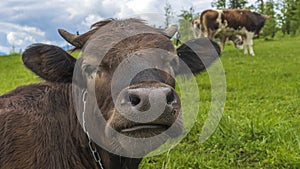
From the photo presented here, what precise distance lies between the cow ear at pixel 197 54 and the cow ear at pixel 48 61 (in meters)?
0.95

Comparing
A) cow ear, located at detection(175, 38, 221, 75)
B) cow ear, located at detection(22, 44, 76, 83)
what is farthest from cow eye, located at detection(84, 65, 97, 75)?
cow ear, located at detection(175, 38, 221, 75)

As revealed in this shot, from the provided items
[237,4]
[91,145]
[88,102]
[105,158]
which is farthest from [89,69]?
[237,4]

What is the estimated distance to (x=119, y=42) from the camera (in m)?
3.02

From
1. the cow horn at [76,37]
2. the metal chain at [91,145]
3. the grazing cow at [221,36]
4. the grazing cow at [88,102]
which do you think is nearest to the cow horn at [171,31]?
the grazing cow at [88,102]

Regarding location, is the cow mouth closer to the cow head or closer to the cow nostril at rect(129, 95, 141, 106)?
the cow head

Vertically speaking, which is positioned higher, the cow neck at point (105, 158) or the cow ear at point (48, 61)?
the cow ear at point (48, 61)

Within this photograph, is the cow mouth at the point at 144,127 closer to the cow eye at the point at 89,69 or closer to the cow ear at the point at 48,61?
the cow eye at the point at 89,69

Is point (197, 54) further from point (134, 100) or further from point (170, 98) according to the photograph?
point (134, 100)

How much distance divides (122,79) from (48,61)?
715 millimetres

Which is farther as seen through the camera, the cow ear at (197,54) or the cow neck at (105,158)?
the cow ear at (197,54)

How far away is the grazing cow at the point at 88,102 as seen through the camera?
9.17ft

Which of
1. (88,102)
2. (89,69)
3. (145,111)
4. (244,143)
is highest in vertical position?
(89,69)

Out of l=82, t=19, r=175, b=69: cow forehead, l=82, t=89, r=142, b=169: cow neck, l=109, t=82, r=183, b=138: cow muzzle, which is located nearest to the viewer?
l=109, t=82, r=183, b=138: cow muzzle

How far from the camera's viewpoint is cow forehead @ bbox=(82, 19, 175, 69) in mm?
2938
